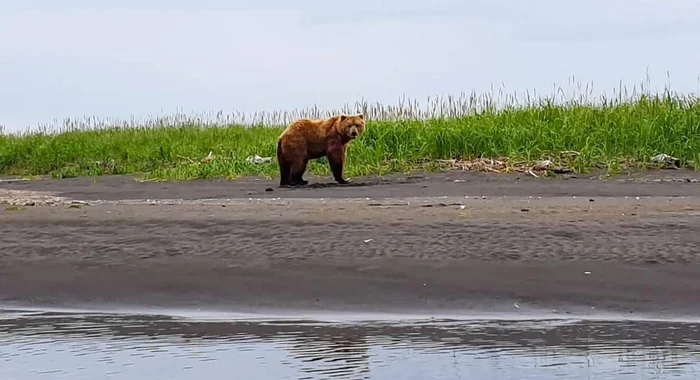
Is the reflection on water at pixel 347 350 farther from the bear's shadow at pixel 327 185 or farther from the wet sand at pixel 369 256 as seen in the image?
the bear's shadow at pixel 327 185

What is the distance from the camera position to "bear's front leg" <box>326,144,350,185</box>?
13.3 m

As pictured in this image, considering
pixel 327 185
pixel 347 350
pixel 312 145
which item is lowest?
pixel 347 350

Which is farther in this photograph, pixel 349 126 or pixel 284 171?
pixel 349 126

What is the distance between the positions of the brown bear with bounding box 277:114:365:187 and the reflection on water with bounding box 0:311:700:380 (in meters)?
7.15

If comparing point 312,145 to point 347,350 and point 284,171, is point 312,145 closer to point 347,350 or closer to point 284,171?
point 284,171

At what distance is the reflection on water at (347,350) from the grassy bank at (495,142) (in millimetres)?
8017

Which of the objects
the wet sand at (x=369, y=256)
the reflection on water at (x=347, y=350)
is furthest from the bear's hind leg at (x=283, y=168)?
the reflection on water at (x=347, y=350)

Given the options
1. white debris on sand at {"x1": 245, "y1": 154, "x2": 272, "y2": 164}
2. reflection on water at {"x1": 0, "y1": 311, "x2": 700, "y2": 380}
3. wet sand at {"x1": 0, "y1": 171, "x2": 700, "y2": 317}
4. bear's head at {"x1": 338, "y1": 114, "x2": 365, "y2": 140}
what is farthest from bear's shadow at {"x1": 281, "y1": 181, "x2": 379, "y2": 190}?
reflection on water at {"x1": 0, "y1": 311, "x2": 700, "y2": 380}

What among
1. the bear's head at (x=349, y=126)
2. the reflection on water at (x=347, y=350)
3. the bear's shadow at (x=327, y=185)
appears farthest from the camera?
the bear's head at (x=349, y=126)

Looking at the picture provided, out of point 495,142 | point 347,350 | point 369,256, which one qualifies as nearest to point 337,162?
point 495,142

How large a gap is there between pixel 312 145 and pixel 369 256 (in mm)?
6190

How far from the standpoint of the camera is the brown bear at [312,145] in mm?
13293

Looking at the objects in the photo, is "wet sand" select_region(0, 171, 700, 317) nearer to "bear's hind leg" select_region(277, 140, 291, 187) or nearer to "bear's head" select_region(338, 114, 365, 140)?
"bear's hind leg" select_region(277, 140, 291, 187)

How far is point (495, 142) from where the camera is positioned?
1480 cm
